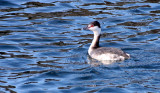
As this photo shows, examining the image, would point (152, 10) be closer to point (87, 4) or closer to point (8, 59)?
point (87, 4)

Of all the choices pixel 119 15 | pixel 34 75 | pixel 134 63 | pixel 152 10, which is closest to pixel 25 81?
pixel 34 75

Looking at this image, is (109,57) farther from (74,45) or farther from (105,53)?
(74,45)

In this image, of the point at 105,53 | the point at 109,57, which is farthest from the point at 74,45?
the point at 109,57

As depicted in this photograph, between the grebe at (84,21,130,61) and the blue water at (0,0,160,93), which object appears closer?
the blue water at (0,0,160,93)

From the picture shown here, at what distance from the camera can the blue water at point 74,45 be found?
12289mm

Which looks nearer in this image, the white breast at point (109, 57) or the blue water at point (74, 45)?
the blue water at point (74, 45)

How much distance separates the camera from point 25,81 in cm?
1255

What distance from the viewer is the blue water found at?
12289mm

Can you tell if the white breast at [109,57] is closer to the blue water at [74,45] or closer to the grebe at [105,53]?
the grebe at [105,53]

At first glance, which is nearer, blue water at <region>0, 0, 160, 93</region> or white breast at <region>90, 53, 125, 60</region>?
blue water at <region>0, 0, 160, 93</region>

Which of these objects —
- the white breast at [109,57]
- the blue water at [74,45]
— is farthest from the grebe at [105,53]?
the blue water at [74,45]

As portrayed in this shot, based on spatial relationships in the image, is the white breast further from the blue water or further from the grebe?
the blue water

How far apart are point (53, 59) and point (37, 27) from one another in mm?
4260

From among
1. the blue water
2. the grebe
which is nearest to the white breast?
the grebe
